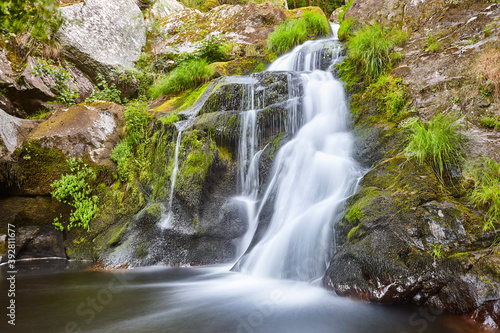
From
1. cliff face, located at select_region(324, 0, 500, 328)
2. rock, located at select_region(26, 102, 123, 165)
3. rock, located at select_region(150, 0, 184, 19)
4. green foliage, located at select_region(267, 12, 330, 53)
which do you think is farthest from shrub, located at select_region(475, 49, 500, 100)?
rock, located at select_region(150, 0, 184, 19)

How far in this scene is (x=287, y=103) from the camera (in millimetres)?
5898

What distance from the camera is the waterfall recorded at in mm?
3639

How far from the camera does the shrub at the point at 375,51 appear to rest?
A: 5.57 meters

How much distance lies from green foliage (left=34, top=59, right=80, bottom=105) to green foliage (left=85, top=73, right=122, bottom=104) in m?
0.68

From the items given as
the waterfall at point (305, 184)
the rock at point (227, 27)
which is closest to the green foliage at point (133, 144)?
the waterfall at point (305, 184)

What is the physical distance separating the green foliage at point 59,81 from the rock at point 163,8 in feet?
21.3

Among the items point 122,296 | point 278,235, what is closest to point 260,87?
point 278,235

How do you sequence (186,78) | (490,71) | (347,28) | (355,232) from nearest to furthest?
1. (355,232)
2. (490,71)
3. (347,28)
4. (186,78)

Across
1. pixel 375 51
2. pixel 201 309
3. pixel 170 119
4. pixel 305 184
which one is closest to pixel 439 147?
pixel 305 184

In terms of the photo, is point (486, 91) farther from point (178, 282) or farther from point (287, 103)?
point (178, 282)

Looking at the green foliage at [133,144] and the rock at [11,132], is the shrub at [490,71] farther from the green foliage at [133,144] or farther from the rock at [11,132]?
the rock at [11,132]

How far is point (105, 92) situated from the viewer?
328 inches

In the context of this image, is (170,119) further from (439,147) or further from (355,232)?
(439,147)

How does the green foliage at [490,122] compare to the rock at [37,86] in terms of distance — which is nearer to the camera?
the green foliage at [490,122]
